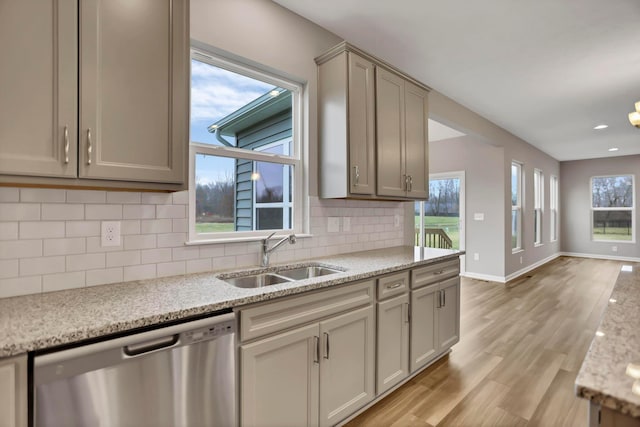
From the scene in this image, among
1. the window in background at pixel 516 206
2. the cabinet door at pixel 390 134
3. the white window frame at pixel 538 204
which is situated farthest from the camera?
the white window frame at pixel 538 204

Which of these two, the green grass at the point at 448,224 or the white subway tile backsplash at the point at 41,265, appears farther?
the green grass at the point at 448,224

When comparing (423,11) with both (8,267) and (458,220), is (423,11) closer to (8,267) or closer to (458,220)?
(8,267)

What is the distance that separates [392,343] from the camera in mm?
2188

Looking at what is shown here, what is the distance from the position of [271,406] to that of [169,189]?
3.70ft

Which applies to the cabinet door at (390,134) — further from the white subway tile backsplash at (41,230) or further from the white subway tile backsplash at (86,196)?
the white subway tile backsplash at (41,230)

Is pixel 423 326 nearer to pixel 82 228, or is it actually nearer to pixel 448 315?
pixel 448 315

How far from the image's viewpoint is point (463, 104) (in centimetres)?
440

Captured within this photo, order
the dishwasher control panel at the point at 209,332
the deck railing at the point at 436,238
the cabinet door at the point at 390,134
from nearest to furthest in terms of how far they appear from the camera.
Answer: the dishwasher control panel at the point at 209,332
the cabinet door at the point at 390,134
the deck railing at the point at 436,238

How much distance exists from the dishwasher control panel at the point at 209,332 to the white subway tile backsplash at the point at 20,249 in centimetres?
82

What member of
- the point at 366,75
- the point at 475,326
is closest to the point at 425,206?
the point at 475,326

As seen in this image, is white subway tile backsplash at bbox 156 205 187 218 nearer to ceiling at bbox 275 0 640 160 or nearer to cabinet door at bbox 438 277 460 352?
ceiling at bbox 275 0 640 160

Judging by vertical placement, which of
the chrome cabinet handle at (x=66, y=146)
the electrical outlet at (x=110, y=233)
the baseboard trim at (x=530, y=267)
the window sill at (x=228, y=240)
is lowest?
the baseboard trim at (x=530, y=267)

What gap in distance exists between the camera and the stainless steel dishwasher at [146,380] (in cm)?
100

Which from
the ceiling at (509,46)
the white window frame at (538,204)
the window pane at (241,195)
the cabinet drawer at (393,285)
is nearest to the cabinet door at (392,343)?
the cabinet drawer at (393,285)
